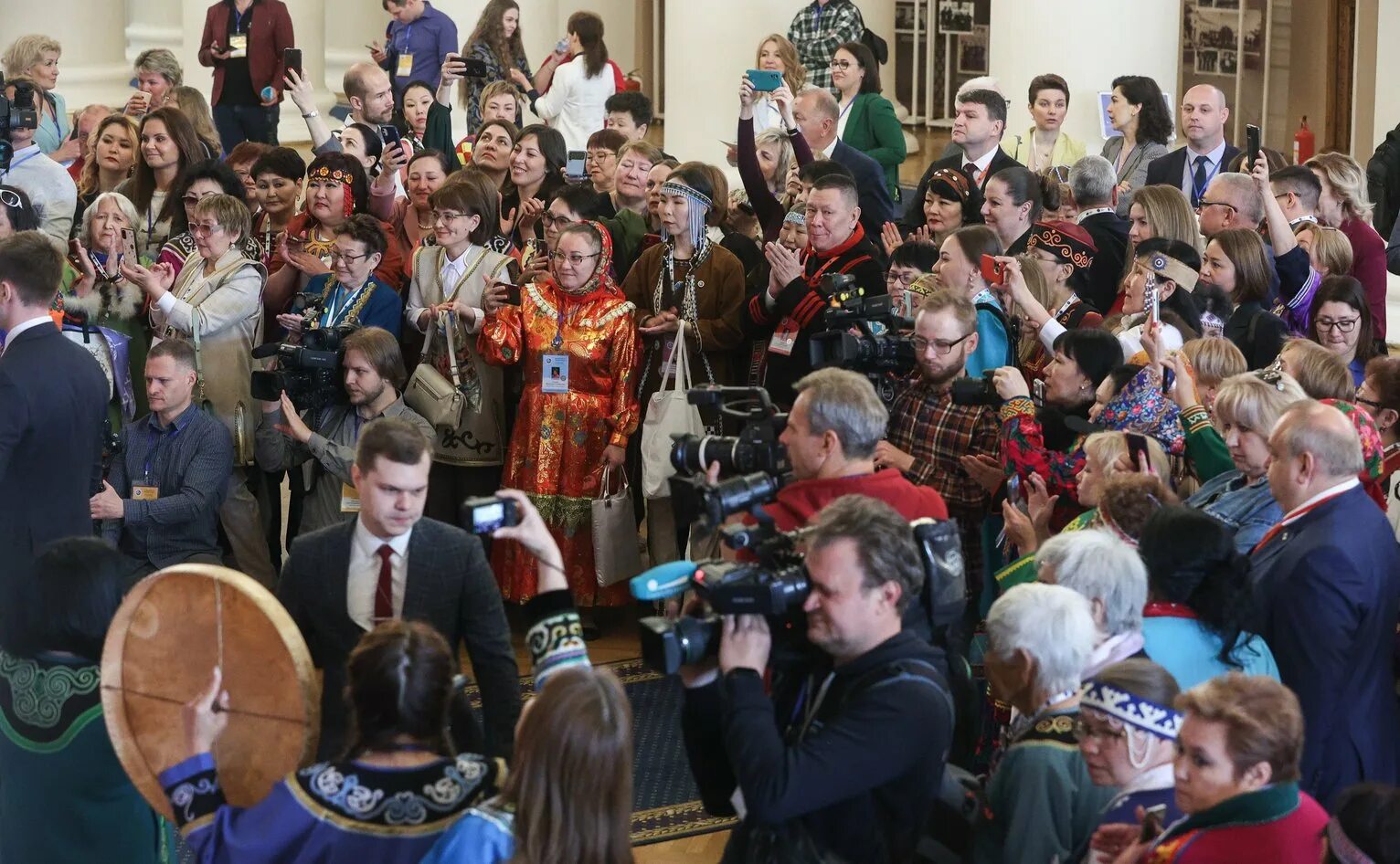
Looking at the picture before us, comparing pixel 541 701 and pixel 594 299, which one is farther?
pixel 594 299

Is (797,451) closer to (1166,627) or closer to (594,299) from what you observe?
(1166,627)

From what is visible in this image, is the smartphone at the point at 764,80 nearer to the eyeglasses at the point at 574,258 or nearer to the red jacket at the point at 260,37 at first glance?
the eyeglasses at the point at 574,258

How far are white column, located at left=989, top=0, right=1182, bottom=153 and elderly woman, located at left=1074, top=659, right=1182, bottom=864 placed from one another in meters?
7.96

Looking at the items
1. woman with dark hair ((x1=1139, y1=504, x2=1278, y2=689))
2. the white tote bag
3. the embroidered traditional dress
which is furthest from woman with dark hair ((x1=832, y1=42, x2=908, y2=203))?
woman with dark hair ((x1=1139, y1=504, x2=1278, y2=689))

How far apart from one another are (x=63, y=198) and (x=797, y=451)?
467cm

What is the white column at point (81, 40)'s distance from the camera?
14.1 meters

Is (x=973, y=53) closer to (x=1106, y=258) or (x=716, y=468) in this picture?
(x=1106, y=258)

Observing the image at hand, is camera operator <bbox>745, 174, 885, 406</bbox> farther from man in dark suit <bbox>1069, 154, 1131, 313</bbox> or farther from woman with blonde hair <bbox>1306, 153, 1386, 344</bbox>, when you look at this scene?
woman with blonde hair <bbox>1306, 153, 1386, 344</bbox>

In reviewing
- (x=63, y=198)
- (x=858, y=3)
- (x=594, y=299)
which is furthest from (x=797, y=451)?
(x=858, y=3)

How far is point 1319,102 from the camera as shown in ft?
48.0

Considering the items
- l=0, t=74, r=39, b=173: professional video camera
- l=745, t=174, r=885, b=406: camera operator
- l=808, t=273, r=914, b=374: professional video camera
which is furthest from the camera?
l=0, t=74, r=39, b=173: professional video camera

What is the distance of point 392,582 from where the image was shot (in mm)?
3883

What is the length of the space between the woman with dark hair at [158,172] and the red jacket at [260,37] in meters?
4.75

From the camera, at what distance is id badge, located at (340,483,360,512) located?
596cm
